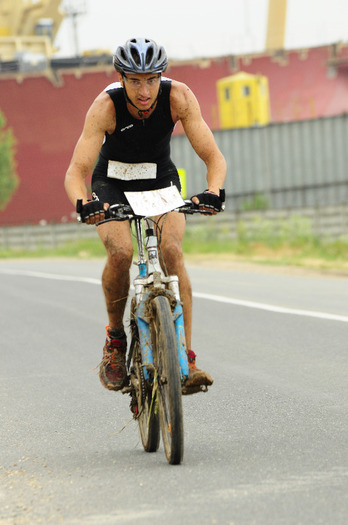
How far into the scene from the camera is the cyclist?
5391mm

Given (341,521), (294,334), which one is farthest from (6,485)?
(294,334)

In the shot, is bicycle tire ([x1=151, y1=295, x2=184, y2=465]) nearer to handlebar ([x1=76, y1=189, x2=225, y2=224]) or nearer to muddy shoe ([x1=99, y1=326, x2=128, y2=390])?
handlebar ([x1=76, y1=189, x2=225, y2=224])

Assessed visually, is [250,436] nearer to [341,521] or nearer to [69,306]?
[341,521]

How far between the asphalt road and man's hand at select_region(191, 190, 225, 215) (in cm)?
122

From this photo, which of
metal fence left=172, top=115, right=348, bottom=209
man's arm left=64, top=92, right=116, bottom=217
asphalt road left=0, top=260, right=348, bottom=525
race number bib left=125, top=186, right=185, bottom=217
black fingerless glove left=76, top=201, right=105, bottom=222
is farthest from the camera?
metal fence left=172, top=115, right=348, bottom=209

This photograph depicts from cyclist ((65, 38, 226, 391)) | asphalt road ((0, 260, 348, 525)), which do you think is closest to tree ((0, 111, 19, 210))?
asphalt road ((0, 260, 348, 525))

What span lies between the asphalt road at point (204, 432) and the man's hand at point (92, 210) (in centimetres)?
121

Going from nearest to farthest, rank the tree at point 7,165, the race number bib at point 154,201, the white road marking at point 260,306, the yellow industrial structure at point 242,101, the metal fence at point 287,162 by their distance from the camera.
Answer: the race number bib at point 154,201 < the white road marking at point 260,306 < the metal fence at point 287,162 < the yellow industrial structure at point 242,101 < the tree at point 7,165

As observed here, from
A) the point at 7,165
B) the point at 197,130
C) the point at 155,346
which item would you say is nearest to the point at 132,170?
the point at 197,130

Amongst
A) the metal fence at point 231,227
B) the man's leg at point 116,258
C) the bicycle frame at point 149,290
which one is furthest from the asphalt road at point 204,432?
the metal fence at point 231,227

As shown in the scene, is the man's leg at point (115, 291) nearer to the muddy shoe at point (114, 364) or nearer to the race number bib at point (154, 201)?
the muddy shoe at point (114, 364)

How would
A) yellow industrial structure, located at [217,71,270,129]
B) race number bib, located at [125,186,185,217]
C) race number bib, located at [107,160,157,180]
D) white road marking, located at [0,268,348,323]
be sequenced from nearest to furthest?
race number bib, located at [125,186,185,217], race number bib, located at [107,160,157,180], white road marking, located at [0,268,348,323], yellow industrial structure, located at [217,71,270,129]

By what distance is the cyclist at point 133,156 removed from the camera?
5.39 meters

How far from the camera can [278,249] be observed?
98.4 ft
